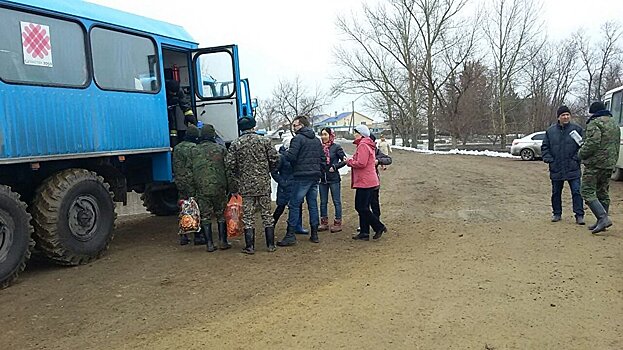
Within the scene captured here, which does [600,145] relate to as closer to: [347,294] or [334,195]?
[334,195]

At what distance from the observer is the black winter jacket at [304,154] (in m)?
7.07

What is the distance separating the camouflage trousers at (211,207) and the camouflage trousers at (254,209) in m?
0.44

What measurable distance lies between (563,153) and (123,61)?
6456 mm

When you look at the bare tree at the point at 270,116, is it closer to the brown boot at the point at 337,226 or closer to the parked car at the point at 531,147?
the parked car at the point at 531,147

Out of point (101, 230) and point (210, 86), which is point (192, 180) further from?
point (210, 86)

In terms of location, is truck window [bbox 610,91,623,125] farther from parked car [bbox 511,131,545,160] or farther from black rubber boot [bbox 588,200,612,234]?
black rubber boot [bbox 588,200,612,234]

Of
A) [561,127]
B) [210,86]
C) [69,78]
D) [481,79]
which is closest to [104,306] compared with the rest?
[69,78]

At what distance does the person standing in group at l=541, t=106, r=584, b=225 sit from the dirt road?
18.7 inches

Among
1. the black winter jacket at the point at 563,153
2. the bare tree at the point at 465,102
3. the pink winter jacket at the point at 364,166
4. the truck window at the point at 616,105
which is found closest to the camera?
the pink winter jacket at the point at 364,166

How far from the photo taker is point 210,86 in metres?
9.00

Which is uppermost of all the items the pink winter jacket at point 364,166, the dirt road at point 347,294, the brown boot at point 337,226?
the pink winter jacket at point 364,166

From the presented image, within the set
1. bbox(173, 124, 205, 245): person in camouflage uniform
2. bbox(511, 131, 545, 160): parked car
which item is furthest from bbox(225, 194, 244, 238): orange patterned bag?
bbox(511, 131, 545, 160): parked car

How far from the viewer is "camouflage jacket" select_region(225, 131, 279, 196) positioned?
6637 mm

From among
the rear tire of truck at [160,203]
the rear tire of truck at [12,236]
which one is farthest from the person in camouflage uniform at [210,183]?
the rear tire of truck at [160,203]
